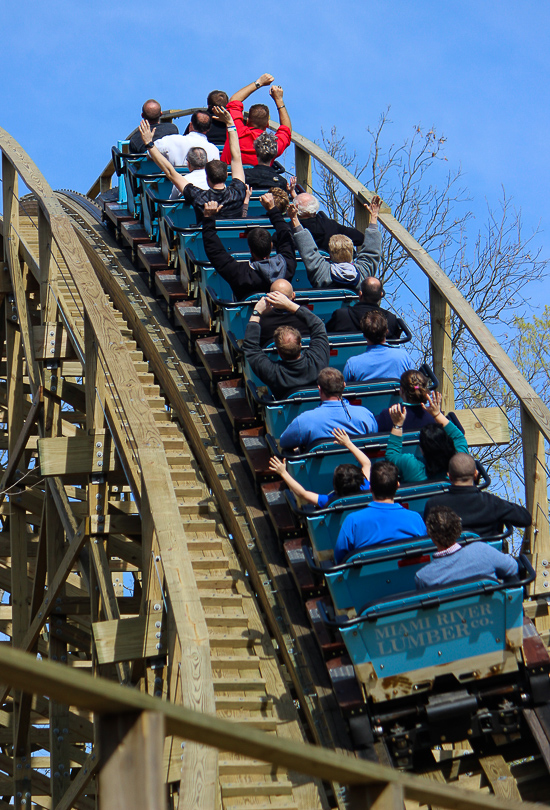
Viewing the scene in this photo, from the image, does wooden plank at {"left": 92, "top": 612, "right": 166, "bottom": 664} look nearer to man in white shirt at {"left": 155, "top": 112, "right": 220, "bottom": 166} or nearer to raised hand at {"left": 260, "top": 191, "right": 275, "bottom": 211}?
raised hand at {"left": 260, "top": 191, "right": 275, "bottom": 211}

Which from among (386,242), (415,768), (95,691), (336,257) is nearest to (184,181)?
(336,257)

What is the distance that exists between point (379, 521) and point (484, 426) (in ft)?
7.98

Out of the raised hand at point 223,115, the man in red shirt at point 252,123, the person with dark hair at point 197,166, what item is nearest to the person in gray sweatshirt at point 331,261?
the person with dark hair at point 197,166

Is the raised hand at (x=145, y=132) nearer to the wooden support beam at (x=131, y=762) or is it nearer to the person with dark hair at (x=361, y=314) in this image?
the person with dark hair at (x=361, y=314)

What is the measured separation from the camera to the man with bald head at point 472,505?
17.0 ft

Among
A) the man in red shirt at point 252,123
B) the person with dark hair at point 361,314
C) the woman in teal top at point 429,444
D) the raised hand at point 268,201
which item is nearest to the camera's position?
the woman in teal top at point 429,444

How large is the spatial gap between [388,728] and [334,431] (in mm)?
1712

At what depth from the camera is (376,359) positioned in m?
6.54

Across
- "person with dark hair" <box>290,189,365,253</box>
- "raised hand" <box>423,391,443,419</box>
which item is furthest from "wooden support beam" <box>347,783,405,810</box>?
"person with dark hair" <box>290,189,365,253</box>

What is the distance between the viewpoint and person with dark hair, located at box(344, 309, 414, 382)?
6477mm

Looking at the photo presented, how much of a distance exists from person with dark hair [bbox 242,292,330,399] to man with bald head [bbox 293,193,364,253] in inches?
91.6

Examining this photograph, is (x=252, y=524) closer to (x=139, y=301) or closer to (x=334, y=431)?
(x=334, y=431)

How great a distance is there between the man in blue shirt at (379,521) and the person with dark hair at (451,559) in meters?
0.28

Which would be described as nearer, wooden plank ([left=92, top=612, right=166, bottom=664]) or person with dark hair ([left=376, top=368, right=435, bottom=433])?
wooden plank ([left=92, top=612, right=166, bottom=664])
